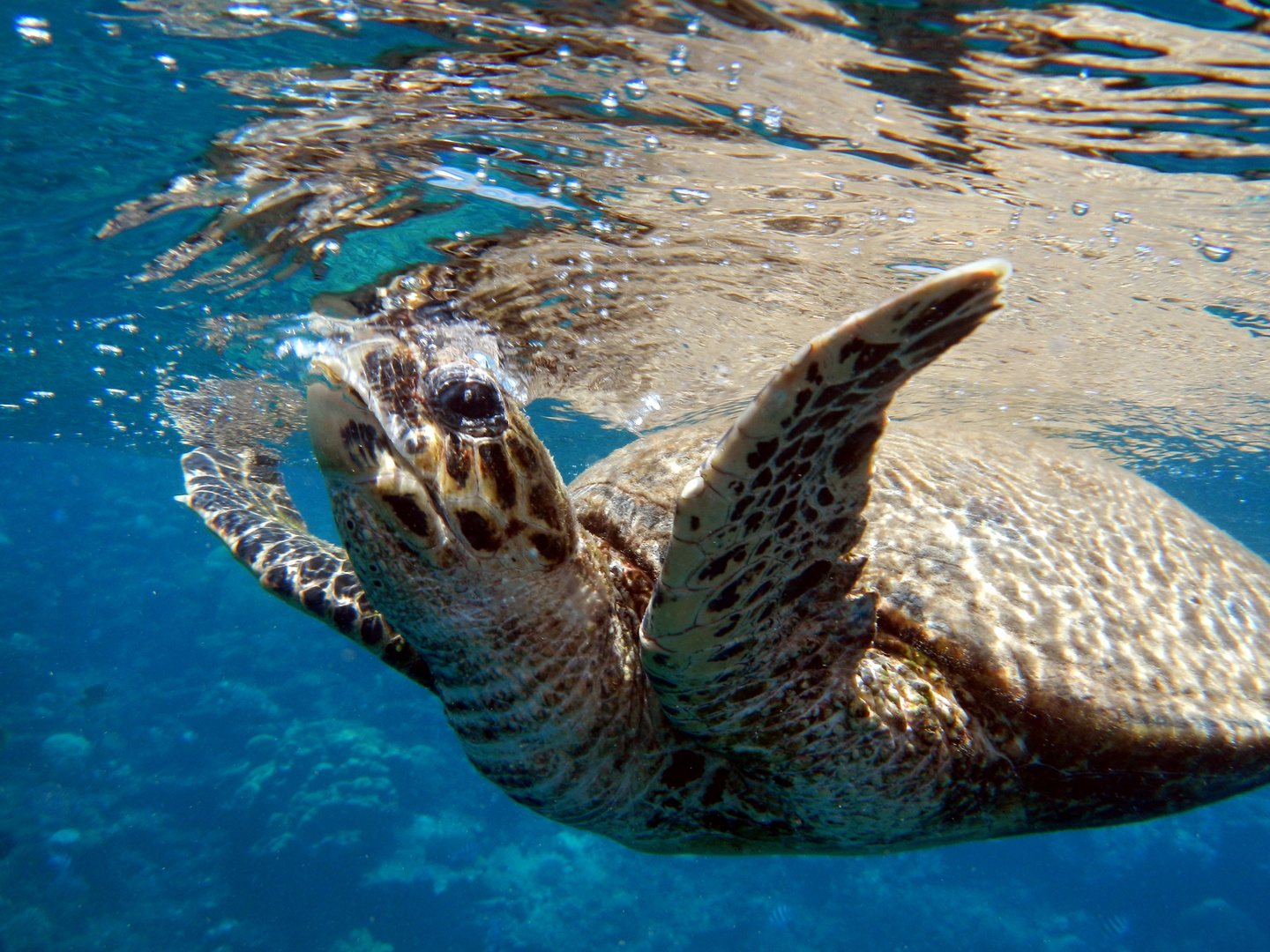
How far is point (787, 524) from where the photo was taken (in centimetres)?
219

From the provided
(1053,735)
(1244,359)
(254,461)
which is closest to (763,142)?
(1053,735)

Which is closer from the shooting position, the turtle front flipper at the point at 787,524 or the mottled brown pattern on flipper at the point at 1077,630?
the turtle front flipper at the point at 787,524

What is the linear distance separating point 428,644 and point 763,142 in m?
4.44

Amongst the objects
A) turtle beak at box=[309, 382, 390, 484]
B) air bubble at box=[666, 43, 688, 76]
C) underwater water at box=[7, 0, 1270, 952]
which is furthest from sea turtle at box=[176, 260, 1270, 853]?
underwater water at box=[7, 0, 1270, 952]

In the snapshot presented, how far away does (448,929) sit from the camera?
16.3 meters

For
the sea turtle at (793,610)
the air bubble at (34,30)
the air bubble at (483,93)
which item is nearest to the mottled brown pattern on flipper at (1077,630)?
the sea turtle at (793,610)

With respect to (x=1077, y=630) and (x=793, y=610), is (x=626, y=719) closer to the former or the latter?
(x=793, y=610)

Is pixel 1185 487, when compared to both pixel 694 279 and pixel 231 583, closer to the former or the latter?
pixel 694 279

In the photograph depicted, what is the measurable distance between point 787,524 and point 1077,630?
2320mm

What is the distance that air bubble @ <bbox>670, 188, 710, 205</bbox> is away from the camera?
576cm

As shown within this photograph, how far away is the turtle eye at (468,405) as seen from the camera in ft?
7.23

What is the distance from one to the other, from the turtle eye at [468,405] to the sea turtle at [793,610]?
12 mm

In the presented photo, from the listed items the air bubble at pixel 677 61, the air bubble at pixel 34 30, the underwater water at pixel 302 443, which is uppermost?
the air bubble at pixel 677 61

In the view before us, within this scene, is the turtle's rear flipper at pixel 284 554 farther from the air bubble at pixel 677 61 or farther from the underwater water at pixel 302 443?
the air bubble at pixel 677 61
